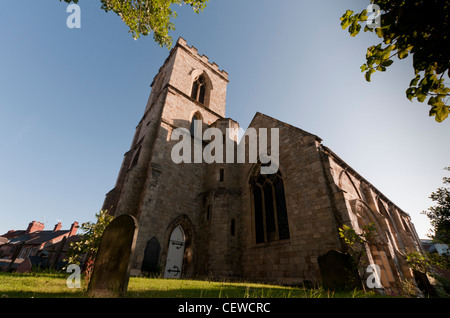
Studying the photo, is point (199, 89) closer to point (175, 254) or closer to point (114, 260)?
point (175, 254)

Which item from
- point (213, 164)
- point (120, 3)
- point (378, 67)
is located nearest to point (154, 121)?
point (213, 164)

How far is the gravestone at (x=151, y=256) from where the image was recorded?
9.79 m

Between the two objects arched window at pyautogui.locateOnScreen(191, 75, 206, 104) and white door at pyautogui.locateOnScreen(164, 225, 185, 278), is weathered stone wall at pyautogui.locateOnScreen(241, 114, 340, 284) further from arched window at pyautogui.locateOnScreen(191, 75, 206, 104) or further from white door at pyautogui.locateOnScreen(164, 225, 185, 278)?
arched window at pyautogui.locateOnScreen(191, 75, 206, 104)

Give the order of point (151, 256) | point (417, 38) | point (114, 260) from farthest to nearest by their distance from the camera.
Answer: point (151, 256), point (114, 260), point (417, 38)

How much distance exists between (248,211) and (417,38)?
11.1m

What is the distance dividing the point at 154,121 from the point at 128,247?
474 inches

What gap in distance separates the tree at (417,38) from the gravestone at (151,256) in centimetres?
1104

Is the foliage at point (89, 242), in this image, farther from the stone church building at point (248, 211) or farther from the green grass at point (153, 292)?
the stone church building at point (248, 211)

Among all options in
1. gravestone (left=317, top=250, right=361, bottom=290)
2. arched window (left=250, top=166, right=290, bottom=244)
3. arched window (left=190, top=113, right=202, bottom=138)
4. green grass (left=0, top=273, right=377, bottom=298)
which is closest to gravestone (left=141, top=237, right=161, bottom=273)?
green grass (left=0, top=273, right=377, bottom=298)

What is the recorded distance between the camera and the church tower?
1056 centimetres

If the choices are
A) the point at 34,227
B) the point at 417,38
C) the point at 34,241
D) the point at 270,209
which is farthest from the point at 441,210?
the point at 34,227

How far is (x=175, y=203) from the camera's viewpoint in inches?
481

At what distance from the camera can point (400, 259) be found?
10.2 meters
